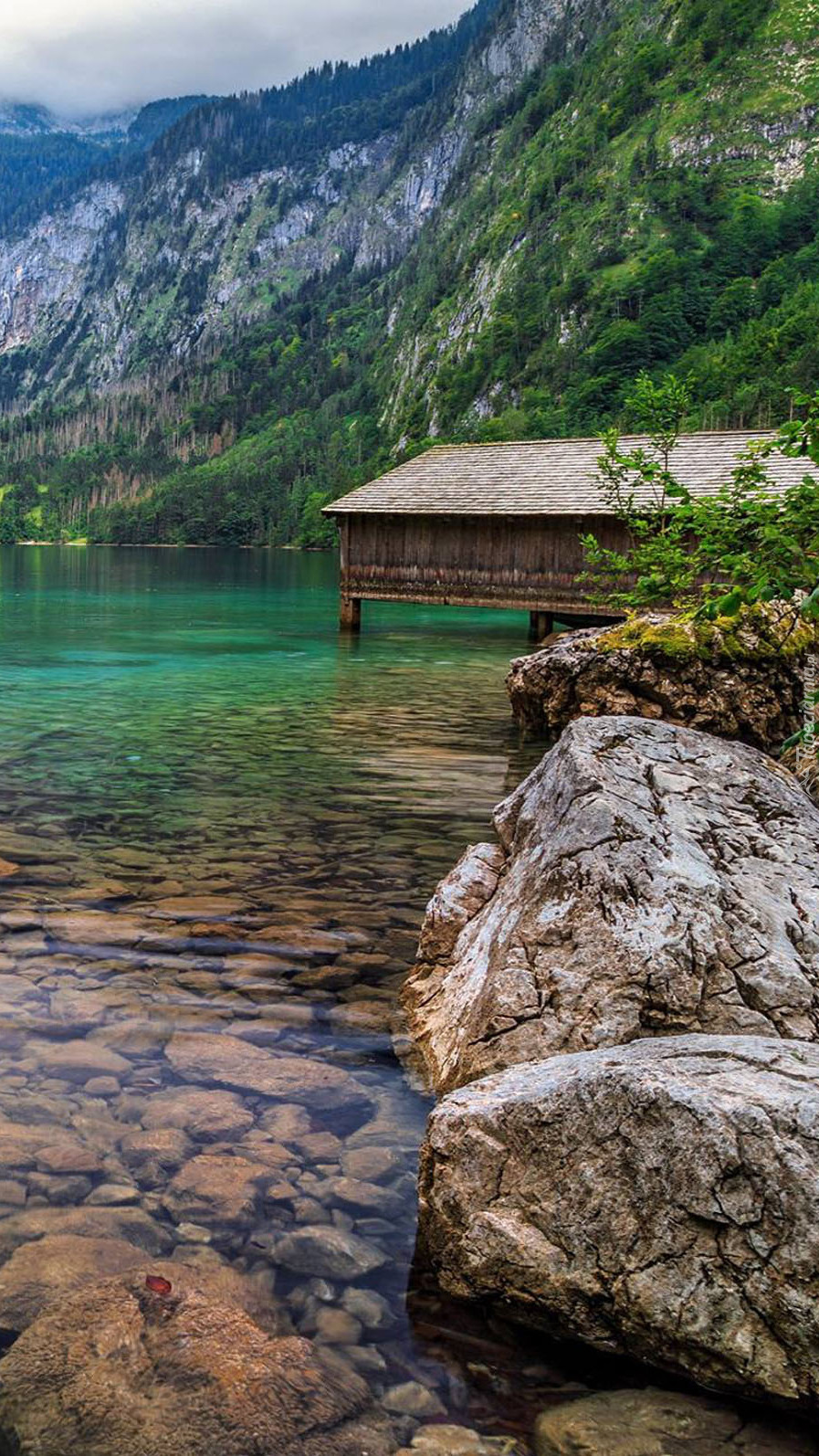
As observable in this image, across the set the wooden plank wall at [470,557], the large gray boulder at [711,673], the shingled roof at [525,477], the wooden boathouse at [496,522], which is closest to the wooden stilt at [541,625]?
the wooden boathouse at [496,522]

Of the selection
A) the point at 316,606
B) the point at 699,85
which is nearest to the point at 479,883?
the point at 316,606

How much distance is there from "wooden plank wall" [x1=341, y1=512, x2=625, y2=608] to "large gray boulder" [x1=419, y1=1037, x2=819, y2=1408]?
23.2 m

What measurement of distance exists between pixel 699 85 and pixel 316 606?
447ft

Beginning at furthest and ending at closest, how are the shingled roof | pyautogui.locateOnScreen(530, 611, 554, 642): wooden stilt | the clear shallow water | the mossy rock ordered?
1. pyautogui.locateOnScreen(530, 611, 554, 642): wooden stilt
2. the shingled roof
3. the mossy rock
4. the clear shallow water

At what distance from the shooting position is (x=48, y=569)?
2837 inches

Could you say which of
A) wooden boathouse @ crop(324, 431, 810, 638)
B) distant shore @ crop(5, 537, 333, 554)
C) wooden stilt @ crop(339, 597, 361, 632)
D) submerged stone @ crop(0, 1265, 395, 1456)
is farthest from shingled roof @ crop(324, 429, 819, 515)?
distant shore @ crop(5, 537, 333, 554)

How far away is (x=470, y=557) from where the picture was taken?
27.9 m

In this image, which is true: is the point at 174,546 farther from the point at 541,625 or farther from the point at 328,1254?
the point at 328,1254

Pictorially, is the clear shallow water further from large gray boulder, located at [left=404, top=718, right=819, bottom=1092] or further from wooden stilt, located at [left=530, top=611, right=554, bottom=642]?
wooden stilt, located at [left=530, top=611, right=554, bottom=642]

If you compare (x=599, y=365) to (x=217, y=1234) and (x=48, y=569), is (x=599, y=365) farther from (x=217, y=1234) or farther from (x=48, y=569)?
(x=217, y=1234)

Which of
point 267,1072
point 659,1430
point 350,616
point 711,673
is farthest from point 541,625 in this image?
point 659,1430

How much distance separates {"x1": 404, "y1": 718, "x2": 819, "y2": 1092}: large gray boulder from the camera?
3.96 meters

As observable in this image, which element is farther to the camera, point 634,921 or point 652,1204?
point 634,921

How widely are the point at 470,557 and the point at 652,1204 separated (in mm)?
25653
